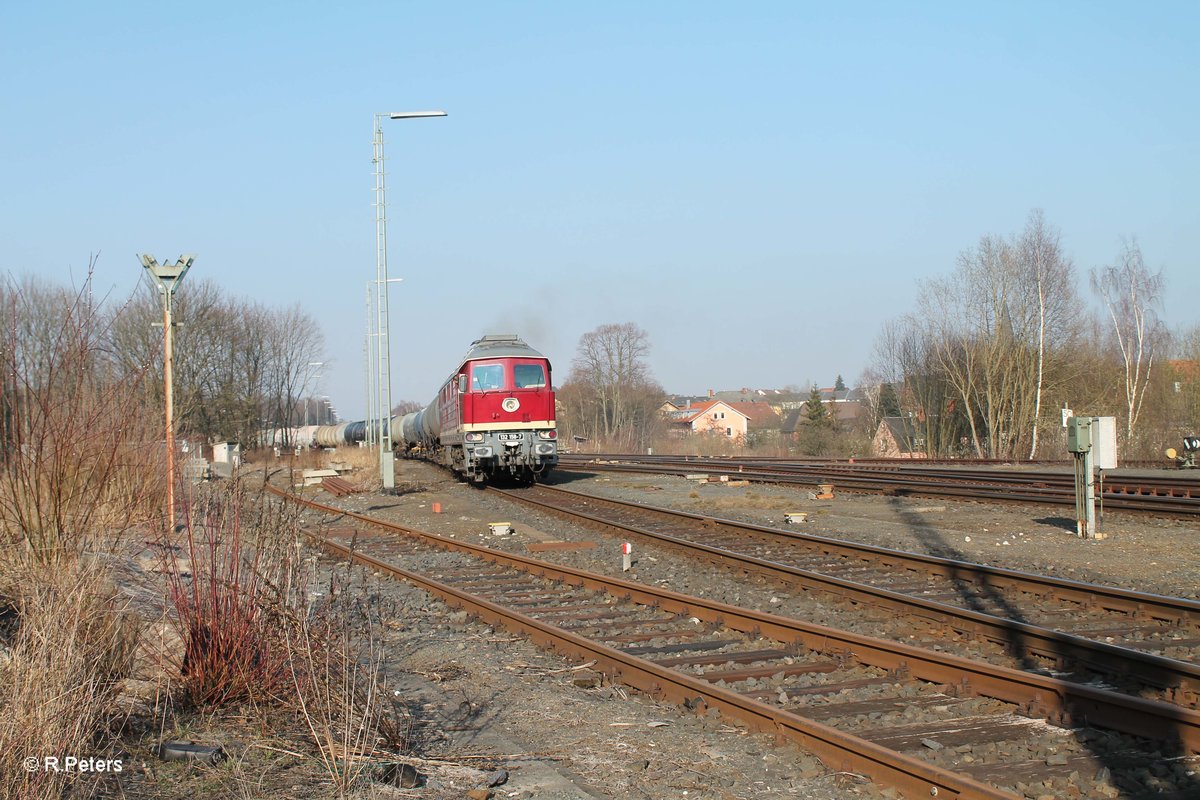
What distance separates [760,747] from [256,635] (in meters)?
2.87

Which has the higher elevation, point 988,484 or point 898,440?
point 898,440

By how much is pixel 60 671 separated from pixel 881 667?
4.83m

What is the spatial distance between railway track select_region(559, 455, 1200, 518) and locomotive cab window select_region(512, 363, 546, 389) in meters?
5.62

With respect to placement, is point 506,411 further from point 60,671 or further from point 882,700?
point 60,671

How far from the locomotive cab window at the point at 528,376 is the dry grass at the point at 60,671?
17.5 meters

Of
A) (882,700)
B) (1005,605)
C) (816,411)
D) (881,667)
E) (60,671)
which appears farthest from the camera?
(816,411)

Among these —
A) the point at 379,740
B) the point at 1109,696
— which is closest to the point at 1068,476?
the point at 1109,696

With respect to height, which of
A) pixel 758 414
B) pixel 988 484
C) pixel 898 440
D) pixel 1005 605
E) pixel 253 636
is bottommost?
pixel 1005 605

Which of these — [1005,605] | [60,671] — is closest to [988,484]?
[1005,605]

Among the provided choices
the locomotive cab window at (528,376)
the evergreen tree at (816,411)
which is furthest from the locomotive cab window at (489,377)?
the evergreen tree at (816,411)

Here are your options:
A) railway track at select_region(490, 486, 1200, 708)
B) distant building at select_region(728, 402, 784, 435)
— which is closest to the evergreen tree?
distant building at select_region(728, 402, 784, 435)

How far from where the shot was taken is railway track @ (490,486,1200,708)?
6.34 metres

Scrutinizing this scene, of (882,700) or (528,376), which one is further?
(528,376)

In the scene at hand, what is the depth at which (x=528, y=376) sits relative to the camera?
78.8ft
